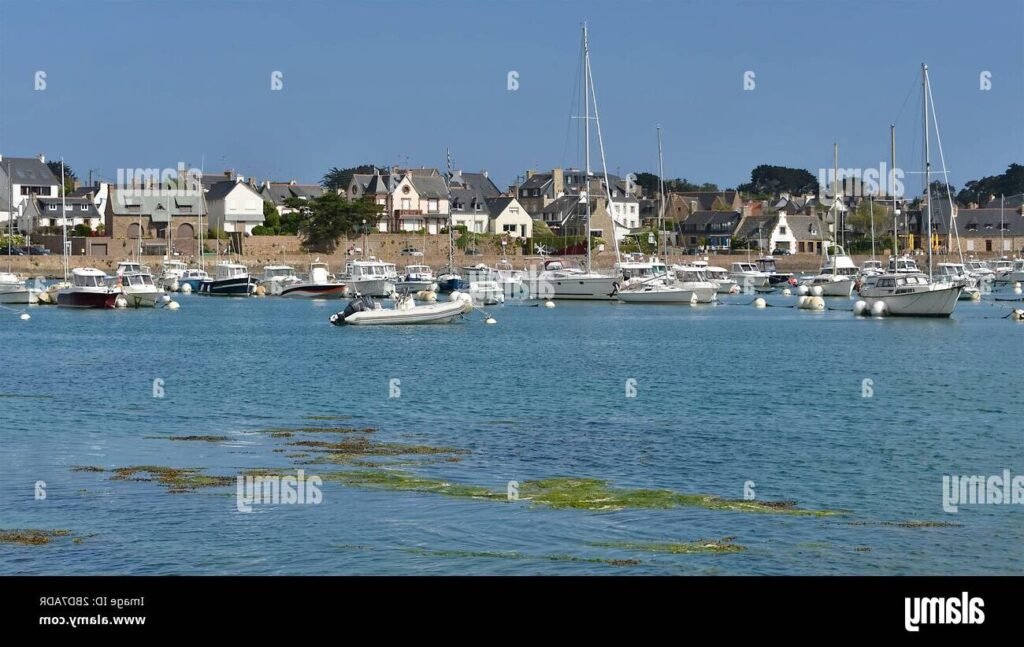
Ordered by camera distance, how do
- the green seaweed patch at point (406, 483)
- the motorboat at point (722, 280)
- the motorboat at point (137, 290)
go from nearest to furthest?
the green seaweed patch at point (406, 483), the motorboat at point (137, 290), the motorboat at point (722, 280)

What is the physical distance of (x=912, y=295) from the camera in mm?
67688

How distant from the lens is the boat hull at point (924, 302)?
66.7m

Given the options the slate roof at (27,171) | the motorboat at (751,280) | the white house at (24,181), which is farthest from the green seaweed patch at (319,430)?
the slate roof at (27,171)

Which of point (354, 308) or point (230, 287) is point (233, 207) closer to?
point (230, 287)

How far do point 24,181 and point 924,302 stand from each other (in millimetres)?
106999

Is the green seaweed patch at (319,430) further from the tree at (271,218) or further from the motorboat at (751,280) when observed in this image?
the tree at (271,218)

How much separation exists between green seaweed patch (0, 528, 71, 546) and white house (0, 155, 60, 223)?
5121 inches

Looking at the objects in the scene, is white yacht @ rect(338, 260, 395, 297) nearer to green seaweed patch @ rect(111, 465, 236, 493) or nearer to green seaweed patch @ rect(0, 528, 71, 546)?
green seaweed patch @ rect(111, 465, 236, 493)

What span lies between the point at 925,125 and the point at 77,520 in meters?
60.2

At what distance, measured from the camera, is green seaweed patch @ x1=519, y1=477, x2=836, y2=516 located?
1966cm

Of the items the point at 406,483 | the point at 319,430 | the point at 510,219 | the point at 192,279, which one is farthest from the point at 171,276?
the point at 406,483

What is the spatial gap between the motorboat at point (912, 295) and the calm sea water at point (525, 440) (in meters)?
8.09
